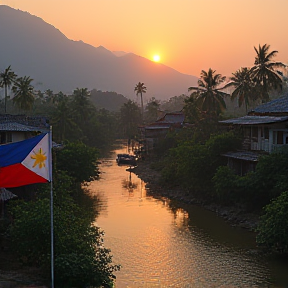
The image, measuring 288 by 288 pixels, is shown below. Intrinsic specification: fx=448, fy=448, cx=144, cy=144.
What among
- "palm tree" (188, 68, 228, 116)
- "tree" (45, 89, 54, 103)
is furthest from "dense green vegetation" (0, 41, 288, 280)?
"tree" (45, 89, 54, 103)

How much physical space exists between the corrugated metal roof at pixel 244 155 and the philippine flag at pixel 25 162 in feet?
64.8

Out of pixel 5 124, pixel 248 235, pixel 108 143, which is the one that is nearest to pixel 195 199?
pixel 248 235

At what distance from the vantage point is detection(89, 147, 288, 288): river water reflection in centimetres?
1842

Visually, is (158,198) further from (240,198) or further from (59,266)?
(59,266)

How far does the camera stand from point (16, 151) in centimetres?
1171

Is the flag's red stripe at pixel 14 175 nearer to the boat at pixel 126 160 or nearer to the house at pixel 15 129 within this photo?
the house at pixel 15 129

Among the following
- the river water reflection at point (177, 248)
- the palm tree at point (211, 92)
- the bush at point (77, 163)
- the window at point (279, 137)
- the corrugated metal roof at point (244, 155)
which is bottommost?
the river water reflection at point (177, 248)

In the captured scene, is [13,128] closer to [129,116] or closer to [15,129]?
[15,129]

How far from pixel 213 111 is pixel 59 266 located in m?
35.6

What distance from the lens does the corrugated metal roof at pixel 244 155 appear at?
29.8 meters

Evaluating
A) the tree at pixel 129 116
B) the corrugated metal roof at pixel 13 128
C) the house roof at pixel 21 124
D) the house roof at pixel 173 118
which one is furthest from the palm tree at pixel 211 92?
the tree at pixel 129 116

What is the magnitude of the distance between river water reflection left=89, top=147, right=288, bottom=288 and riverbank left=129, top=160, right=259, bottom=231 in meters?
0.70

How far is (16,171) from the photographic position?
11.5 m

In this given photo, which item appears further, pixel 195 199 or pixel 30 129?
pixel 195 199
